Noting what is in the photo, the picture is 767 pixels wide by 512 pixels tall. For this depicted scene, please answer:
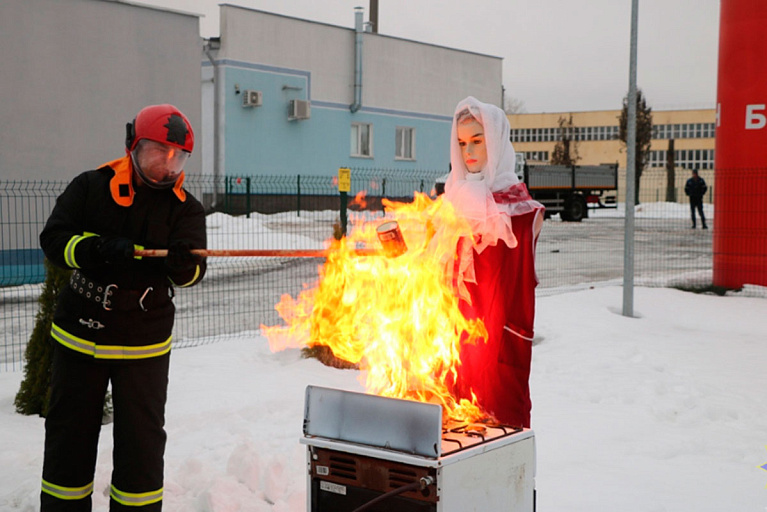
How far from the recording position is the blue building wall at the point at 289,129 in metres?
26.2

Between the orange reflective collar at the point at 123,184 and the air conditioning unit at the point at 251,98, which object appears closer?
the orange reflective collar at the point at 123,184

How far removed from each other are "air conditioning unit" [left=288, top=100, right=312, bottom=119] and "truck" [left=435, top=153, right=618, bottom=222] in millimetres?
7890

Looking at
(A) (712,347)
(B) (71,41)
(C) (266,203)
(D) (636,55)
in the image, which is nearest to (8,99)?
(B) (71,41)

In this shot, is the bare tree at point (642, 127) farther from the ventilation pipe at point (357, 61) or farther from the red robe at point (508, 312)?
the red robe at point (508, 312)

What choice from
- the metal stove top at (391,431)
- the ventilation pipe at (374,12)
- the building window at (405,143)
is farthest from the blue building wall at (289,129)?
the metal stove top at (391,431)

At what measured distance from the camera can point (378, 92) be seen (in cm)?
3039

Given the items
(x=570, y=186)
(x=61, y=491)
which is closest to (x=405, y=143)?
(x=570, y=186)

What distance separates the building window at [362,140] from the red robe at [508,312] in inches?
1060

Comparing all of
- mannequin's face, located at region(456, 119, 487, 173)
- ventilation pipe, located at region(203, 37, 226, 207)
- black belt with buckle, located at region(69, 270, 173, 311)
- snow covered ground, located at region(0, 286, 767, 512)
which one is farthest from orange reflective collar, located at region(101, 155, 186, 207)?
ventilation pipe, located at region(203, 37, 226, 207)

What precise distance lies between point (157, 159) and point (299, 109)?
24.4m

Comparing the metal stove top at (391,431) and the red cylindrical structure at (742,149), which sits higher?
the red cylindrical structure at (742,149)

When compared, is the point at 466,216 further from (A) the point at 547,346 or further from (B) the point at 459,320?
(A) the point at 547,346

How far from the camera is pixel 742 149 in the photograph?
12.4 meters

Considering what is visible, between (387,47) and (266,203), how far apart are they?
8.14 metres
